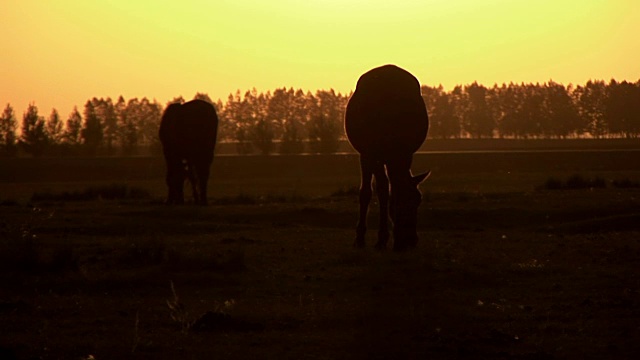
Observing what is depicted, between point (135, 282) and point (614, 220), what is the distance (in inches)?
591

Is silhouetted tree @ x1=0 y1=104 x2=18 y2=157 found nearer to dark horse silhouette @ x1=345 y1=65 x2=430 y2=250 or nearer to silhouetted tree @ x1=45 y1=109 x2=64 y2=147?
silhouetted tree @ x1=45 y1=109 x2=64 y2=147

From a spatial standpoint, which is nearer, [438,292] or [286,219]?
Result: [438,292]

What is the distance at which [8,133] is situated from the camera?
144 meters

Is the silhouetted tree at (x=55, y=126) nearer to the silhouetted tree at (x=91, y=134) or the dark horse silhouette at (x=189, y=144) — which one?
the silhouetted tree at (x=91, y=134)

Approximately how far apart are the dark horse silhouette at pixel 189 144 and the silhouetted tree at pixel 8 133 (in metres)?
101

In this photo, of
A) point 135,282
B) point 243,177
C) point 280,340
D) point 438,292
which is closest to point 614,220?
point 438,292

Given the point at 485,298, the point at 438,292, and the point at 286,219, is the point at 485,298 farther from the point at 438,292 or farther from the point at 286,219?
the point at 286,219

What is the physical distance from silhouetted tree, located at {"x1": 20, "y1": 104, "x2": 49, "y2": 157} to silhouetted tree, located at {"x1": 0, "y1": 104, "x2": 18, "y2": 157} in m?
1.71

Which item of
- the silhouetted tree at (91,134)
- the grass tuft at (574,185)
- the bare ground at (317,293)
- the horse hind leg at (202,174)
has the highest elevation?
the silhouetted tree at (91,134)

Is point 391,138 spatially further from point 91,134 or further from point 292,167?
point 91,134

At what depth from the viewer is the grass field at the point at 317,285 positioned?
11625 millimetres

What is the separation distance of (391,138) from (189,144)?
17.8 meters

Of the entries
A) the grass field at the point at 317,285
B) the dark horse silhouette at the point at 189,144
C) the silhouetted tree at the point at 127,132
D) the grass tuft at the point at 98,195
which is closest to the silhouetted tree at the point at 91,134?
the silhouetted tree at the point at 127,132

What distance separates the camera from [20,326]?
41.3 feet
